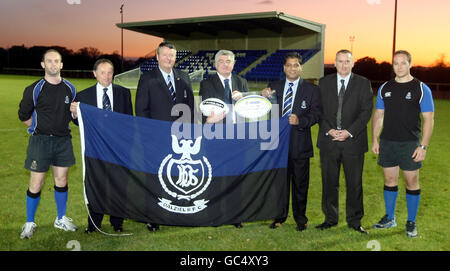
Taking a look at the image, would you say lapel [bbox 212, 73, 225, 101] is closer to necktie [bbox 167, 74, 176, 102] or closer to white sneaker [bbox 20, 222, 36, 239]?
necktie [bbox 167, 74, 176, 102]

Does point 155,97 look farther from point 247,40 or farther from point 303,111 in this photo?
point 247,40

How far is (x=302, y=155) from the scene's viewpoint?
4.15 meters

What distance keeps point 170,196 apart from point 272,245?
115 centimetres

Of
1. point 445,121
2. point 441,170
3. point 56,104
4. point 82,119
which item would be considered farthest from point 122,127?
point 445,121

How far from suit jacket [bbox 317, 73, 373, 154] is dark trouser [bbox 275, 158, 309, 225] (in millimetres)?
383

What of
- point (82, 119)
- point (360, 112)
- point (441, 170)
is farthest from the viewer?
point (441, 170)

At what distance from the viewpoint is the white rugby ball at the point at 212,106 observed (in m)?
4.00

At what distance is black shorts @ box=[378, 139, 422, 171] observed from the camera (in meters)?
4.09

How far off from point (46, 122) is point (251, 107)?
208 centimetres

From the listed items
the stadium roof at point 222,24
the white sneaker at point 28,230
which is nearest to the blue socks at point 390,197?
the white sneaker at point 28,230

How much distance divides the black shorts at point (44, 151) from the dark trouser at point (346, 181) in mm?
2808

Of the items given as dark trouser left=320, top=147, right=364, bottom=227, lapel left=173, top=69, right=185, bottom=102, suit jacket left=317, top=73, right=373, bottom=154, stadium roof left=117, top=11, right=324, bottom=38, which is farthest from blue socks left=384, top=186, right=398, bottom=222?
stadium roof left=117, top=11, right=324, bottom=38

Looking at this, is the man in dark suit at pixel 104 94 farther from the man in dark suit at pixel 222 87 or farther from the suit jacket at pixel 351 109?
the suit jacket at pixel 351 109

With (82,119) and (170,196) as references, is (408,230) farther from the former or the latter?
(82,119)
